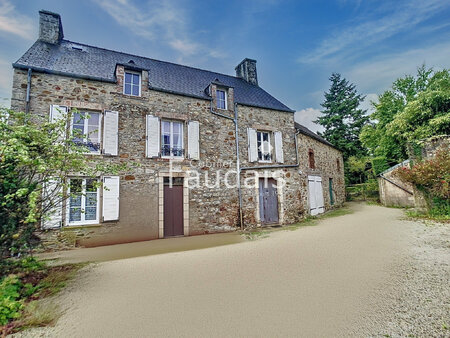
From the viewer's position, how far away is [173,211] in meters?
7.71

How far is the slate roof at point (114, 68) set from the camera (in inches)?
273

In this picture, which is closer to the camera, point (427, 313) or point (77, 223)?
point (427, 313)

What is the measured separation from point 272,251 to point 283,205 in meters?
4.54

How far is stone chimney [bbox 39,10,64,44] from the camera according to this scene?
26.9ft

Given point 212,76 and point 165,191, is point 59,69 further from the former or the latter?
point 212,76

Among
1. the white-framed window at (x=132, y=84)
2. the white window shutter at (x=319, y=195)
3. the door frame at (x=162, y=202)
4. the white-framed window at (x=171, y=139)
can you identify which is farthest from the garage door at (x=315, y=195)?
the white-framed window at (x=132, y=84)

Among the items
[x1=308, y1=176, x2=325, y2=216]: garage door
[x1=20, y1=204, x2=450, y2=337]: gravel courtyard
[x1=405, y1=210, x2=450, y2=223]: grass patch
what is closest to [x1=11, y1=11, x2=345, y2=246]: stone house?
[x1=308, y1=176, x2=325, y2=216]: garage door

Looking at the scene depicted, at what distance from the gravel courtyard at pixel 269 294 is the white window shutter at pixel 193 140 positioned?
154 inches

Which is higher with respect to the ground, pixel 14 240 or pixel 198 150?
pixel 198 150

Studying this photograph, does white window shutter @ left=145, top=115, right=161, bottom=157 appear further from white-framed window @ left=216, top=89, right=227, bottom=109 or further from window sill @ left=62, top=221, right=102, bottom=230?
white-framed window @ left=216, top=89, right=227, bottom=109

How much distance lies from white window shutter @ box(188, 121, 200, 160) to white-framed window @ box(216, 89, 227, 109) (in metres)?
1.57

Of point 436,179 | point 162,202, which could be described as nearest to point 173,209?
point 162,202

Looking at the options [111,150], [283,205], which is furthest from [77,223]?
[283,205]

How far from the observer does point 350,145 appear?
21.2 m
